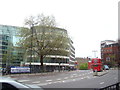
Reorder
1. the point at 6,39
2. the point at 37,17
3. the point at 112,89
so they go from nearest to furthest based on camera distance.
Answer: the point at 112,89
the point at 37,17
the point at 6,39

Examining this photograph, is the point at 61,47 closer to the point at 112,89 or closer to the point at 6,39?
the point at 112,89

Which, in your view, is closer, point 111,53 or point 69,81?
point 69,81

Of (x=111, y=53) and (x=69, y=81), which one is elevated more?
(x=111, y=53)

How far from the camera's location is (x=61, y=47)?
142ft

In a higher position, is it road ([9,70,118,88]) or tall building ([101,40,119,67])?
tall building ([101,40,119,67])

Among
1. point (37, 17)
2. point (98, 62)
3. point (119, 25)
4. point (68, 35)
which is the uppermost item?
point (37, 17)

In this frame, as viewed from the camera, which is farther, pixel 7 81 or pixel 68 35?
pixel 68 35

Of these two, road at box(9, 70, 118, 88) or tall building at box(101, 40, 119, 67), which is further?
tall building at box(101, 40, 119, 67)

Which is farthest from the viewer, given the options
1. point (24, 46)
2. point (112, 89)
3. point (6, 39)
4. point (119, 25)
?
point (6, 39)

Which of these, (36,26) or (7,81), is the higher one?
(36,26)

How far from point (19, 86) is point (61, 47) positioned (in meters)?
36.8

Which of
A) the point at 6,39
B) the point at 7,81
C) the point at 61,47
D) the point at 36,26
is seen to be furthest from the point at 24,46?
the point at 6,39

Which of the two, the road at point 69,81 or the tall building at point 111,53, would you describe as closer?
the road at point 69,81

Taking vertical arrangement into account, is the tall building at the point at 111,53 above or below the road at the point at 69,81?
above
